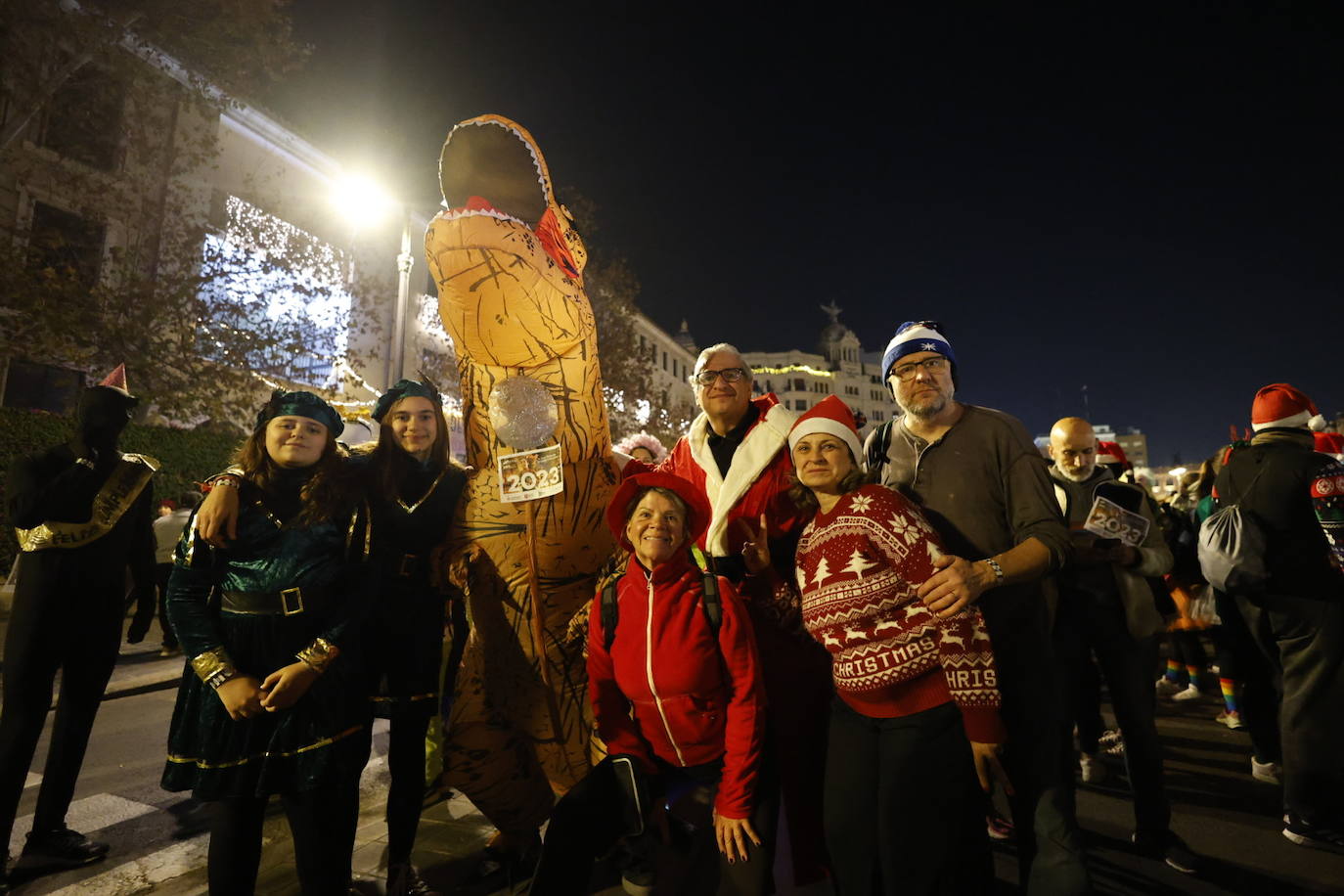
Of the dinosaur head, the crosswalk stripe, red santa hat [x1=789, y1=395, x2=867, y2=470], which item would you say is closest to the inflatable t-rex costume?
the dinosaur head

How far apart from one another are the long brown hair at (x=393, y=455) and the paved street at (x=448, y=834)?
1.65 metres

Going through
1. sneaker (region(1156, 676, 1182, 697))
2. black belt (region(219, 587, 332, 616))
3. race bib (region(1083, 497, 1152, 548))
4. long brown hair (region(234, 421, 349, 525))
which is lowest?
sneaker (region(1156, 676, 1182, 697))

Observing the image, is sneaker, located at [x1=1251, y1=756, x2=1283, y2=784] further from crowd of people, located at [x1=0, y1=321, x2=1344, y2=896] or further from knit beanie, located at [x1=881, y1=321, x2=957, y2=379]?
knit beanie, located at [x1=881, y1=321, x2=957, y2=379]

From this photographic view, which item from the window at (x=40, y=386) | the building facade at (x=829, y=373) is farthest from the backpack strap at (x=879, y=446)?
the building facade at (x=829, y=373)

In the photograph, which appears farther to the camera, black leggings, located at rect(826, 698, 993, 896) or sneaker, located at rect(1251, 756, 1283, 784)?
sneaker, located at rect(1251, 756, 1283, 784)

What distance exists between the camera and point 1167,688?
670 cm

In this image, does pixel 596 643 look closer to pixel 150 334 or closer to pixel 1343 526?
pixel 1343 526

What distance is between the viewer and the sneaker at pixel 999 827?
11.3ft

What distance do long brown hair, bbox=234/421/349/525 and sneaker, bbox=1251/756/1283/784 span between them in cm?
534

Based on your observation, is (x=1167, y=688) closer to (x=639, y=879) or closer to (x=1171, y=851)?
(x=1171, y=851)

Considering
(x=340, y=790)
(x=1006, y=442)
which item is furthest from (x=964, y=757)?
(x=340, y=790)

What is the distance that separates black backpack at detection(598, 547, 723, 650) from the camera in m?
2.23

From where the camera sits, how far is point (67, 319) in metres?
10.3

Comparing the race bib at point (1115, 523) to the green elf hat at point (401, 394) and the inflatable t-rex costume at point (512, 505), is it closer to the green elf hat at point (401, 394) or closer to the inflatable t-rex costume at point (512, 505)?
the inflatable t-rex costume at point (512, 505)
